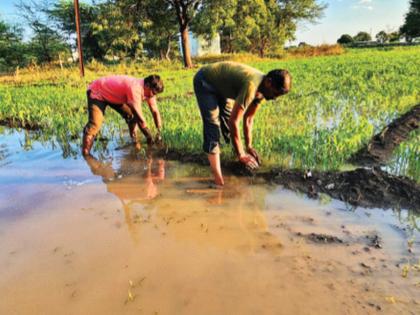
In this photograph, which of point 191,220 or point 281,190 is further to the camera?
point 281,190

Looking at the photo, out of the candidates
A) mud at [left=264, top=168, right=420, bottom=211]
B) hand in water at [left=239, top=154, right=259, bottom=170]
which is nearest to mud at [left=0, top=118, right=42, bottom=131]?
hand in water at [left=239, top=154, right=259, bottom=170]

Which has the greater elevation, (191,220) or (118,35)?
(118,35)

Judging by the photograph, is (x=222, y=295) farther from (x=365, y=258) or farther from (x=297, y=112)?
(x=297, y=112)

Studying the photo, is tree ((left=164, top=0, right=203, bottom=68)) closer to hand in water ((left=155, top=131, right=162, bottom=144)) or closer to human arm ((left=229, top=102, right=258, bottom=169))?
hand in water ((left=155, top=131, right=162, bottom=144))

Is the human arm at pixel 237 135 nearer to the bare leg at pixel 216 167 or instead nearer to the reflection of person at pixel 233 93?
the reflection of person at pixel 233 93

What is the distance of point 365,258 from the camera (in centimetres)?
235

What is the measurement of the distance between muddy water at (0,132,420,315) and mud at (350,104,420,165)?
3.49 feet

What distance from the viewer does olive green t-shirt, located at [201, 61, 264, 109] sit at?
3.09m

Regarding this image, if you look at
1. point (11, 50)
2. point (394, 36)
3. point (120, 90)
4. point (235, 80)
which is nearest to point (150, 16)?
point (11, 50)

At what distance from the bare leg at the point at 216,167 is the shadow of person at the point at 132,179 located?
2.11ft

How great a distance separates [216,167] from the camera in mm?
3619

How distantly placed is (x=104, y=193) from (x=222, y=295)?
210 centimetres

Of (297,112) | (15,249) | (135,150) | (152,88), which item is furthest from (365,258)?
(297,112)

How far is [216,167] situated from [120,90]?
191 centimetres
